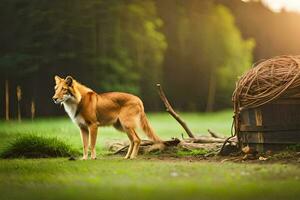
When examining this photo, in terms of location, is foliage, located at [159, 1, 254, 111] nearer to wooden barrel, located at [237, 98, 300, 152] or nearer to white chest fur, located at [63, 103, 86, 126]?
white chest fur, located at [63, 103, 86, 126]

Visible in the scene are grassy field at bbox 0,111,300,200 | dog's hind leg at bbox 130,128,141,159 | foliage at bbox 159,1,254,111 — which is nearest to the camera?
grassy field at bbox 0,111,300,200

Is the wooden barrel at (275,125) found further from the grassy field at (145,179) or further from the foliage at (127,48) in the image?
the foliage at (127,48)

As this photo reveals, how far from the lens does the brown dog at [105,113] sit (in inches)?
313

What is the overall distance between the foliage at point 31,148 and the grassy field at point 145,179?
45cm

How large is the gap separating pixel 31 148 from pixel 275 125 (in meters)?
3.18

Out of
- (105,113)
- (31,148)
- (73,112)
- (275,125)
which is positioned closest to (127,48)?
(105,113)

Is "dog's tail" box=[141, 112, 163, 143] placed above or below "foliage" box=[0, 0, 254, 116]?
below

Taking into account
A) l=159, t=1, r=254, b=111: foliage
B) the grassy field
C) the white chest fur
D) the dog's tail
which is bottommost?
the grassy field

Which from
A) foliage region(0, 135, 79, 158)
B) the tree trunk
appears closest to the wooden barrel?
foliage region(0, 135, 79, 158)

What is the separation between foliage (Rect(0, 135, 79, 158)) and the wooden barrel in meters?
2.60

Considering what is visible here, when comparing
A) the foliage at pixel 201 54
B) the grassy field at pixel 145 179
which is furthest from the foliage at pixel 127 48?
the grassy field at pixel 145 179

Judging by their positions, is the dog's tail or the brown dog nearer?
the brown dog

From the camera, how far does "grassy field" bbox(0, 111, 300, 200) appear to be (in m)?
5.28

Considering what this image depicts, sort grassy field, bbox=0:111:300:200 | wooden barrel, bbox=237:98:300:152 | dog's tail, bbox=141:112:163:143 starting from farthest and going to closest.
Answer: dog's tail, bbox=141:112:163:143
wooden barrel, bbox=237:98:300:152
grassy field, bbox=0:111:300:200
